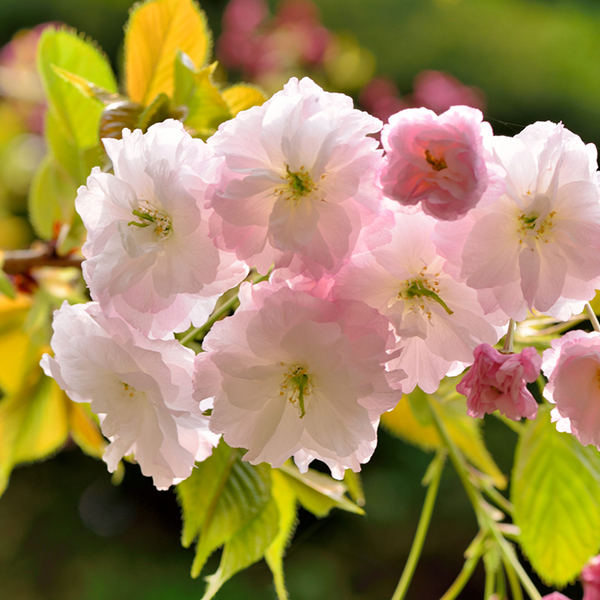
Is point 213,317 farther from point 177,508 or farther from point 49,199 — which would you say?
point 177,508

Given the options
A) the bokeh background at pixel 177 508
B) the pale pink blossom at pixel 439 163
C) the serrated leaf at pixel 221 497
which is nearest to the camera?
the pale pink blossom at pixel 439 163

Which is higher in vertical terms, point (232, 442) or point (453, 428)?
point (232, 442)

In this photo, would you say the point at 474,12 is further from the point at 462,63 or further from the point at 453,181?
the point at 453,181

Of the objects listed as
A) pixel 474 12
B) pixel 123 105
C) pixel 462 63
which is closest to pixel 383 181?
pixel 123 105

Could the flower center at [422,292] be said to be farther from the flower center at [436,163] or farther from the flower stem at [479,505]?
the flower stem at [479,505]

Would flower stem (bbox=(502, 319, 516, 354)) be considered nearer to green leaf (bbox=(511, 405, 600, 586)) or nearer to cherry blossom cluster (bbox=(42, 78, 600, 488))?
cherry blossom cluster (bbox=(42, 78, 600, 488))

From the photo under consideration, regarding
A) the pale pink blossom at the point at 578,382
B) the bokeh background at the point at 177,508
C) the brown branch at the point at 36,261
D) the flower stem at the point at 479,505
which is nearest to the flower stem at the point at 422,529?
the flower stem at the point at 479,505
